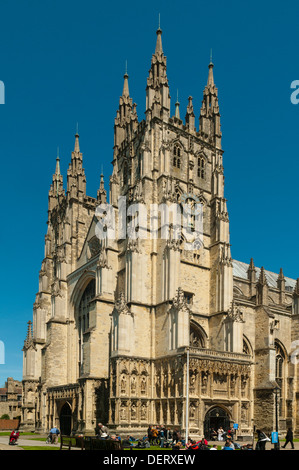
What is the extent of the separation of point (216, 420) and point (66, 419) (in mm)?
15348

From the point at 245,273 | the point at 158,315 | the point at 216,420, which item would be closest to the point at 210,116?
the point at 245,273

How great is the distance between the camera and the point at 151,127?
47938 millimetres

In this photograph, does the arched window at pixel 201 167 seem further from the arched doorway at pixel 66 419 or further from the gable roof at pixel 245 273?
the arched doorway at pixel 66 419

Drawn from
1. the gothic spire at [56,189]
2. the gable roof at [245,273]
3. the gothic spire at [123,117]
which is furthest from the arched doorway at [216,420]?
the gothic spire at [56,189]

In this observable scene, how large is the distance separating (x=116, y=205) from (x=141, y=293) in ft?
38.0

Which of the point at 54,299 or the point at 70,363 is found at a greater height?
the point at 54,299

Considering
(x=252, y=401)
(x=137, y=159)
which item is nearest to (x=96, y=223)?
(x=137, y=159)

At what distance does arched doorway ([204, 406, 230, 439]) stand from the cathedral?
0.14m

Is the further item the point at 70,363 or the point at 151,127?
the point at 70,363

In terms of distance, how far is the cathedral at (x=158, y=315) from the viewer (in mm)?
38281

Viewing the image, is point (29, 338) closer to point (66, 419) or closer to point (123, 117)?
point (66, 419)
